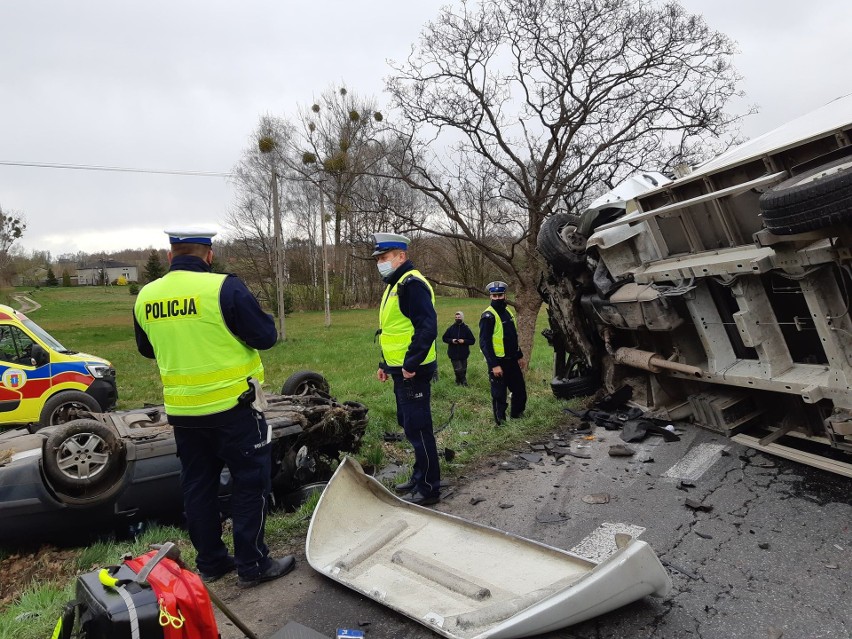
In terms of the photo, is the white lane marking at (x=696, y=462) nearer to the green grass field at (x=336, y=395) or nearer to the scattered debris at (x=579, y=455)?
the scattered debris at (x=579, y=455)

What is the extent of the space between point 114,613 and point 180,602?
0.22 m

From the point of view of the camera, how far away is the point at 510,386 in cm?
718

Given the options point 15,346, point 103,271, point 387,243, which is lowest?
point 387,243

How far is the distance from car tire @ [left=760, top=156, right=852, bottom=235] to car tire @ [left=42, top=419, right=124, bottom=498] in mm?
4777

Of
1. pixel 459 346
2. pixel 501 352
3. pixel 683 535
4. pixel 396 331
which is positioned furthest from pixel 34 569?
pixel 459 346

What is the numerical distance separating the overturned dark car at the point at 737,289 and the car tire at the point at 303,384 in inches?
117

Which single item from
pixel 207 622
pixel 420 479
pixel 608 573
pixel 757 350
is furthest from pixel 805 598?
pixel 207 622

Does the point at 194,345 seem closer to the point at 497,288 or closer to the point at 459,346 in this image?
the point at 497,288

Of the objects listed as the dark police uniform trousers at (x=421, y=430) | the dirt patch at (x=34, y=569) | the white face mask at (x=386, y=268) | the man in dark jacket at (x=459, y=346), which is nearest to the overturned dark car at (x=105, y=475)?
the dirt patch at (x=34, y=569)

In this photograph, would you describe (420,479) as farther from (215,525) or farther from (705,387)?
(705,387)

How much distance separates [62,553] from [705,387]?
5.28m

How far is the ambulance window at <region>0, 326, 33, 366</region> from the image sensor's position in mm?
8656

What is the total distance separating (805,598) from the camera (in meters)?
2.71

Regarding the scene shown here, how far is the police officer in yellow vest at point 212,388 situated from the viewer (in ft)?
9.93
